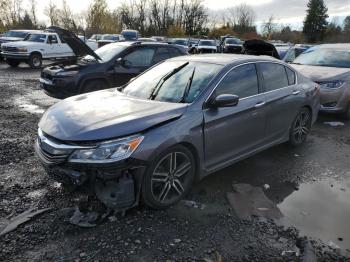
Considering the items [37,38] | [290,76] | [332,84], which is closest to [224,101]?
[290,76]

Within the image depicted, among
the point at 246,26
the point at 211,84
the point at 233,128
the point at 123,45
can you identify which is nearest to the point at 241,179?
the point at 233,128

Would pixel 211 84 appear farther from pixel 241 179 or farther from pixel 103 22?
pixel 103 22

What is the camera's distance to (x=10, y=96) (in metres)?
10.5

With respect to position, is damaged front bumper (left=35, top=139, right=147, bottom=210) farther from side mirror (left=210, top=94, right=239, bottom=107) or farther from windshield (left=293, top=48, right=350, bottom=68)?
windshield (left=293, top=48, right=350, bottom=68)

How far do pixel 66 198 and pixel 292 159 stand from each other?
358 centimetres

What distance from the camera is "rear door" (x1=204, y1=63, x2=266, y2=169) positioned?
4148 mm

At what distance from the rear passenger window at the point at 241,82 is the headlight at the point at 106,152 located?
4.78ft

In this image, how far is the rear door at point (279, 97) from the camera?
507cm

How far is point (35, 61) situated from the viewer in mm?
18797

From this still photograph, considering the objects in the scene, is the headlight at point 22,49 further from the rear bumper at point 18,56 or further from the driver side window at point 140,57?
the driver side window at point 140,57

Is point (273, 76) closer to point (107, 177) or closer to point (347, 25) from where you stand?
point (107, 177)

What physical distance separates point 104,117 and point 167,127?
69cm

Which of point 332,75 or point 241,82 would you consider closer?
point 241,82

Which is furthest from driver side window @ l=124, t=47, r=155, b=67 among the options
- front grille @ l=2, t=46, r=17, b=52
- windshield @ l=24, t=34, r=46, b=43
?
windshield @ l=24, t=34, r=46, b=43
